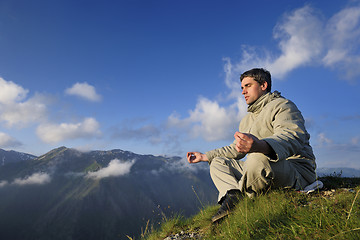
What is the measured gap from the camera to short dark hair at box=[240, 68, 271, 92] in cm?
477

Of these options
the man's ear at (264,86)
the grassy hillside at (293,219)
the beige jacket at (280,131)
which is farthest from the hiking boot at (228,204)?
the man's ear at (264,86)

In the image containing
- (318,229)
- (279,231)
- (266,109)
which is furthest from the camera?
(266,109)

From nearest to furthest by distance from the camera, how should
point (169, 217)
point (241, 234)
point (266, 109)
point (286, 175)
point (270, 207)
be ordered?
point (241, 234), point (270, 207), point (286, 175), point (266, 109), point (169, 217)

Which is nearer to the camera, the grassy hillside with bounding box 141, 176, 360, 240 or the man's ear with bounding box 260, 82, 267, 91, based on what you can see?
the grassy hillside with bounding box 141, 176, 360, 240

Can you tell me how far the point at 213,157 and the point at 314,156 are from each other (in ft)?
6.58

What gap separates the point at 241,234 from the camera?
9.20 ft

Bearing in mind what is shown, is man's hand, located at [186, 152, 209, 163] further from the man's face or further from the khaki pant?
the man's face

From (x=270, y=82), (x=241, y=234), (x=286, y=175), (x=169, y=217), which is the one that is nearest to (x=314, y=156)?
(x=286, y=175)

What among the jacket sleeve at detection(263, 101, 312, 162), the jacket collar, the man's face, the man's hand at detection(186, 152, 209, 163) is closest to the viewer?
the jacket sleeve at detection(263, 101, 312, 162)

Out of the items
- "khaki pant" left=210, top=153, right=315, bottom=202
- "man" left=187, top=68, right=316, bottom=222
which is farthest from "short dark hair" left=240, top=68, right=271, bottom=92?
"khaki pant" left=210, top=153, right=315, bottom=202

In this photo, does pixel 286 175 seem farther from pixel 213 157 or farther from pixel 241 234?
pixel 213 157

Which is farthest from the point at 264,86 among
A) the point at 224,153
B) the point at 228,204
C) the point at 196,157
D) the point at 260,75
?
the point at 228,204

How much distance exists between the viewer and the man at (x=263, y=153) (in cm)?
255

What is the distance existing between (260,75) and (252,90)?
1.25ft
